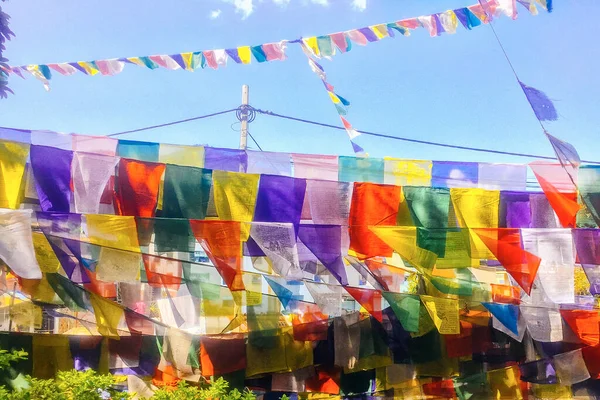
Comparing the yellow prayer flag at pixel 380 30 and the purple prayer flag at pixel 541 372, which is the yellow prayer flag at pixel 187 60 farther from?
the purple prayer flag at pixel 541 372

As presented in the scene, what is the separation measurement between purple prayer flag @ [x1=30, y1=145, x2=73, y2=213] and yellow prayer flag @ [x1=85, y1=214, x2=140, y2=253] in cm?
40

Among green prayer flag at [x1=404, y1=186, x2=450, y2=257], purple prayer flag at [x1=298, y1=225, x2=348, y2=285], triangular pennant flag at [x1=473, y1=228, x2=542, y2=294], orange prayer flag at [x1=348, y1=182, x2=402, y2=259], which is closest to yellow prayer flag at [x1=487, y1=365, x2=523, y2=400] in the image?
triangular pennant flag at [x1=473, y1=228, x2=542, y2=294]

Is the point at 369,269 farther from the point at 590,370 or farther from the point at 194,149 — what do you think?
the point at 590,370

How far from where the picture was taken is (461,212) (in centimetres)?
506

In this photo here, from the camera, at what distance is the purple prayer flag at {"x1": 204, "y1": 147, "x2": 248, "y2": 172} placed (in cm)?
525

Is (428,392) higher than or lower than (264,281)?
lower

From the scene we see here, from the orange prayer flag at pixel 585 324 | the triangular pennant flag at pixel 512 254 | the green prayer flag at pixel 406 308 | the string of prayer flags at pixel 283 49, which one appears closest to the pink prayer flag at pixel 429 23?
the string of prayer flags at pixel 283 49

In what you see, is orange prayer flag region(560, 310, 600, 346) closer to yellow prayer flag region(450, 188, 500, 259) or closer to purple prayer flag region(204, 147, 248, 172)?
yellow prayer flag region(450, 188, 500, 259)

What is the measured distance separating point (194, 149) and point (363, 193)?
66.6 inches

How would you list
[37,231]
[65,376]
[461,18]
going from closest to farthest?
[65,376] < [37,231] < [461,18]

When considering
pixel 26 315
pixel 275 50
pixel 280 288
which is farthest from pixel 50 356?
pixel 275 50

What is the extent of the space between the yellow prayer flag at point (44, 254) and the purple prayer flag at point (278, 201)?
1728 millimetres

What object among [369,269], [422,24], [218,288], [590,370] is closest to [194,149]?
[218,288]

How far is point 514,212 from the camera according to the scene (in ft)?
16.7
